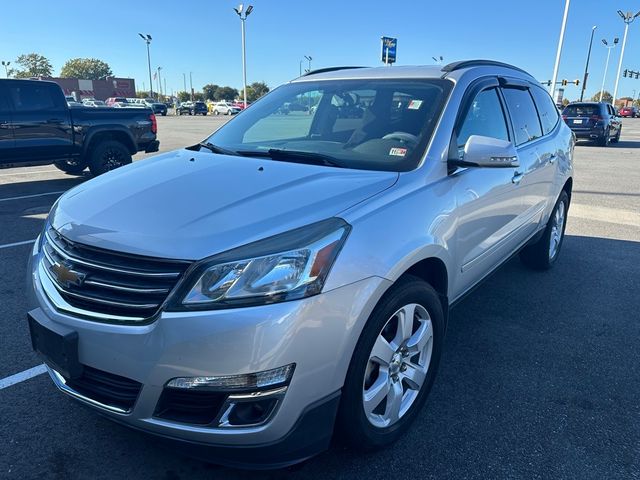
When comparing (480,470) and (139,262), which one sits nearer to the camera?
(139,262)

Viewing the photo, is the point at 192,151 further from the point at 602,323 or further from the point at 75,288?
the point at 602,323

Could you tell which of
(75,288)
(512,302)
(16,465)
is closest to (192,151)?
(75,288)

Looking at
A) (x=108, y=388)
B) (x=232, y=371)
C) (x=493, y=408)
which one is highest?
(x=232, y=371)

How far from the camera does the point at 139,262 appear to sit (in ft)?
6.41

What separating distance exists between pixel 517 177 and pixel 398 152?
1.31m

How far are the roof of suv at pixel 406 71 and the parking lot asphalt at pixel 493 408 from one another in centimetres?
187

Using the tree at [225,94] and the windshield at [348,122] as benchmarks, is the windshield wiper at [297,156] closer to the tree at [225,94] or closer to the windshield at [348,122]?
the windshield at [348,122]

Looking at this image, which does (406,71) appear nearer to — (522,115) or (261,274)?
(522,115)

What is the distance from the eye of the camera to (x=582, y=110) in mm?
20203

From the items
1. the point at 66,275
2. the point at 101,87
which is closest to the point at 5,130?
the point at 66,275

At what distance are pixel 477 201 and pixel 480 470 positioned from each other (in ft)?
4.90

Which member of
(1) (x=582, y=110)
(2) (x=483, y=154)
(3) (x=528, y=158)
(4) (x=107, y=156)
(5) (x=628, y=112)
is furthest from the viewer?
(5) (x=628, y=112)

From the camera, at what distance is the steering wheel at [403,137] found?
2844 mm

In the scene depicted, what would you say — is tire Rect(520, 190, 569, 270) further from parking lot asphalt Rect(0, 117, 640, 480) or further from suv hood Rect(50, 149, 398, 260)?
suv hood Rect(50, 149, 398, 260)
